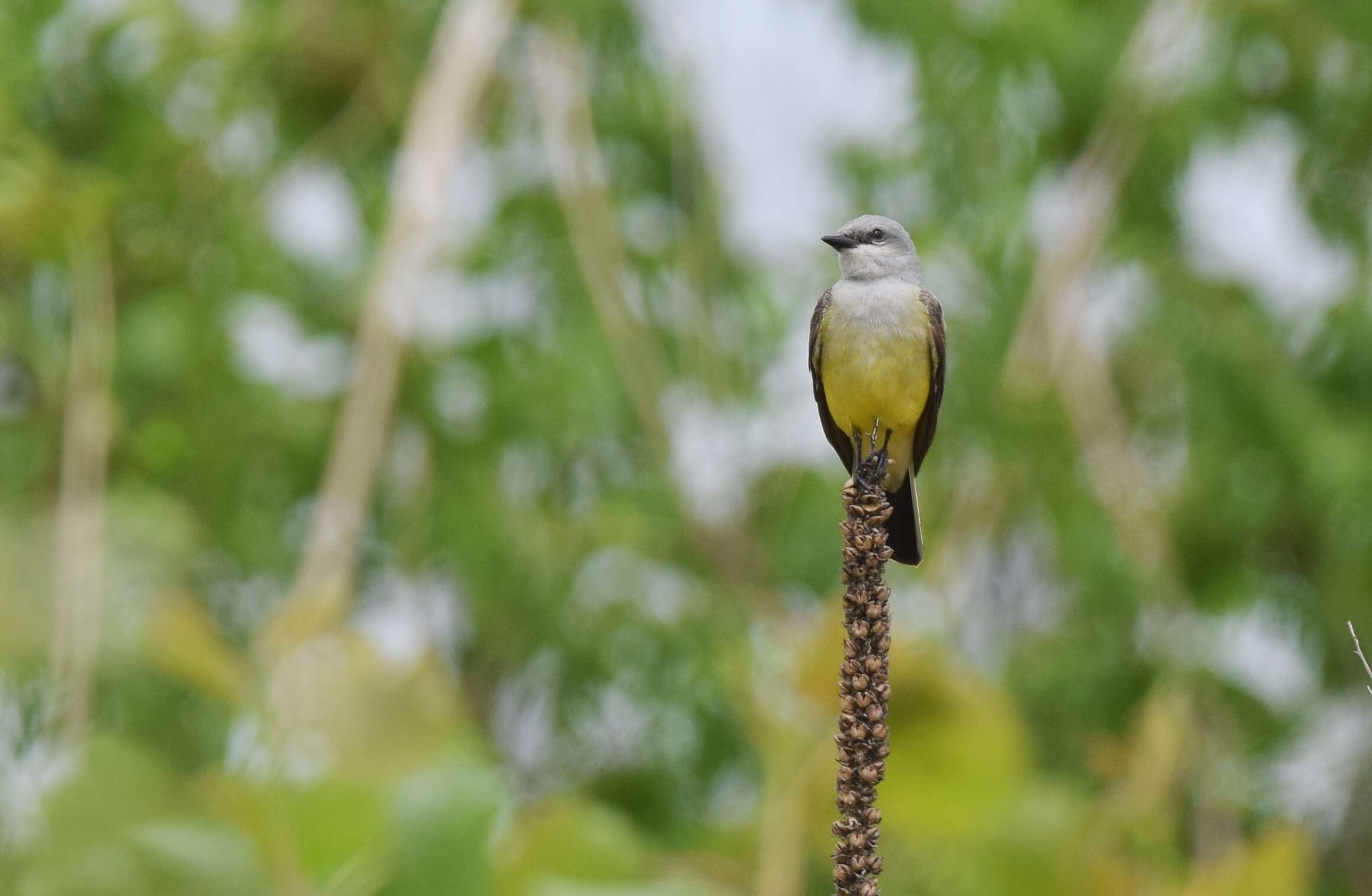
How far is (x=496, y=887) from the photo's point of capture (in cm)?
479

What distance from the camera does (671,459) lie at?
8.84 metres

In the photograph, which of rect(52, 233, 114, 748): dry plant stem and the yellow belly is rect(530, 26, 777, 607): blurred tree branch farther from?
the yellow belly

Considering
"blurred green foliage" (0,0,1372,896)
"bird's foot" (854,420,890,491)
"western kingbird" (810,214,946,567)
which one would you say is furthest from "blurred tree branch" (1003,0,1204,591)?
"bird's foot" (854,420,890,491)

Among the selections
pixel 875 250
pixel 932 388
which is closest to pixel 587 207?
pixel 932 388

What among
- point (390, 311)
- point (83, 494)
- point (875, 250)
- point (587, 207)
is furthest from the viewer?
point (587, 207)

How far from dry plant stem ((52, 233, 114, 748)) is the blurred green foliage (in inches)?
6.9

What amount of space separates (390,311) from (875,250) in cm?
387

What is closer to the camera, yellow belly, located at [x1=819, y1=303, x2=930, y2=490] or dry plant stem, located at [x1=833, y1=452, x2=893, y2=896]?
dry plant stem, located at [x1=833, y1=452, x2=893, y2=896]

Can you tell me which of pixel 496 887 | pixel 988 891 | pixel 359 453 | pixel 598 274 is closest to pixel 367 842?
pixel 496 887

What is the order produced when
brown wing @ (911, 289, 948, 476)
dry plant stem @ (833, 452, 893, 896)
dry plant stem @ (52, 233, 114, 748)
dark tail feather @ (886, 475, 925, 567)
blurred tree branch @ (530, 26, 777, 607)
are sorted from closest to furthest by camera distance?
dry plant stem @ (833, 452, 893, 896) < dark tail feather @ (886, 475, 925, 567) < brown wing @ (911, 289, 948, 476) < dry plant stem @ (52, 233, 114, 748) < blurred tree branch @ (530, 26, 777, 607)

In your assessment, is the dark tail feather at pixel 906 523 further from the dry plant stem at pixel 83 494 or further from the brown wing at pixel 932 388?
the dry plant stem at pixel 83 494

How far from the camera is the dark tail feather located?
2656 millimetres

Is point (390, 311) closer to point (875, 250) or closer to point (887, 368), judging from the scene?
point (887, 368)

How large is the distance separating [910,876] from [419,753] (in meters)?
3.10
